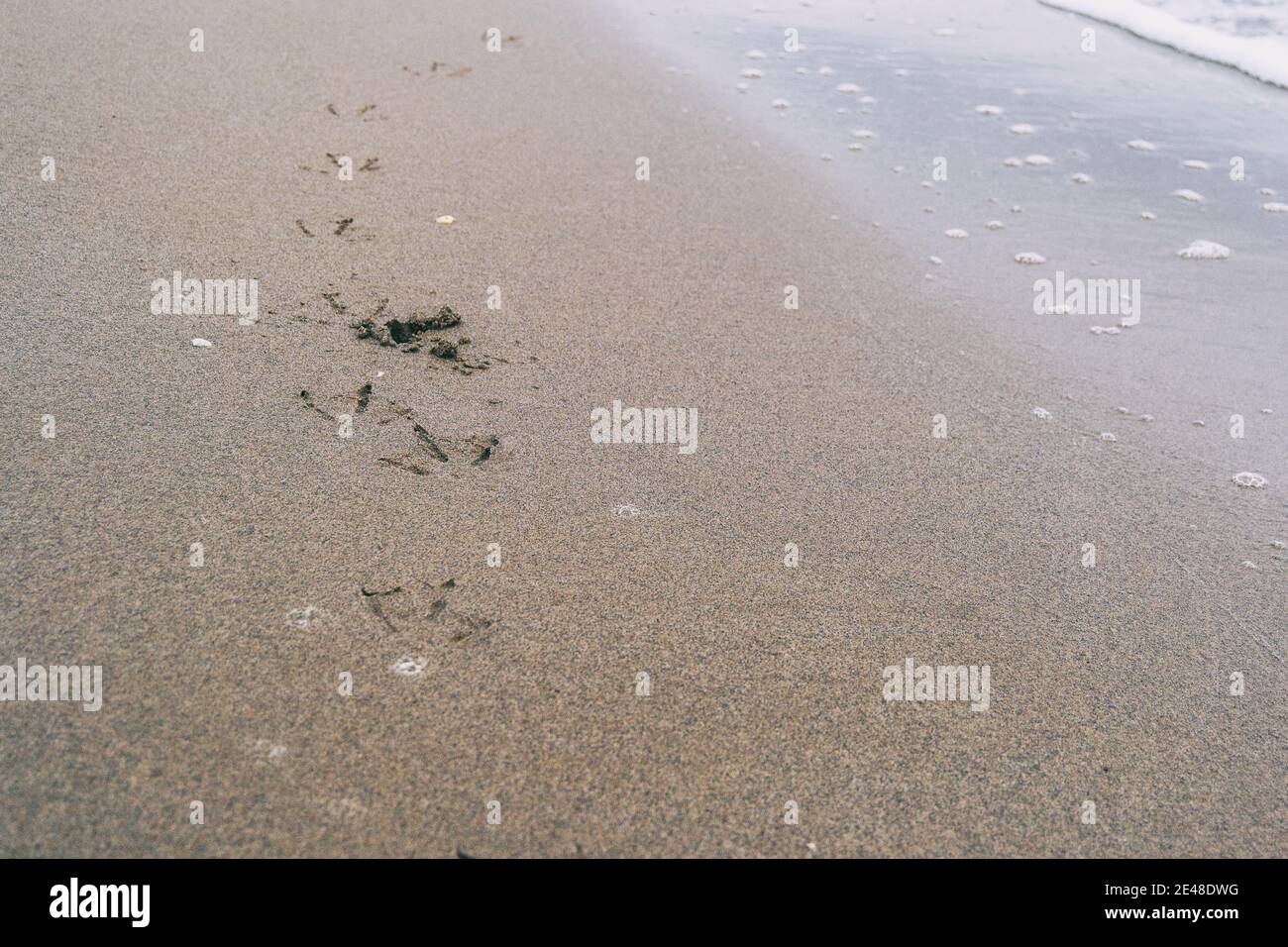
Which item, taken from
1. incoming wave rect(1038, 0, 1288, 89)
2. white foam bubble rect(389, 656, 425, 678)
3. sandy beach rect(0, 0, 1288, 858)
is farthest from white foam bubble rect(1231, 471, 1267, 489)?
incoming wave rect(1038, 0, 1288, 89)

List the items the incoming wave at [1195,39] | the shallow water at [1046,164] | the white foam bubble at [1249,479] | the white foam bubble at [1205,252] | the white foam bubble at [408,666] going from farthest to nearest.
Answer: the incoming wave at [1195,39] < the white foam bubble at [1205,252] < the shallow water at [1046,164] < the white foam bubble at [1249,479] < the white foam bubble at [408,666]

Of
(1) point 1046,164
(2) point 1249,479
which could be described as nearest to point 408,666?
(2) point 1249,479

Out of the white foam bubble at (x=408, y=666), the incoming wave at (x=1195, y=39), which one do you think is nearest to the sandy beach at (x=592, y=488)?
the white foam bubble at (x=408, y=666)

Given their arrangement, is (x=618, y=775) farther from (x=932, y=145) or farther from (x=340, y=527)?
(x=932, y=145)

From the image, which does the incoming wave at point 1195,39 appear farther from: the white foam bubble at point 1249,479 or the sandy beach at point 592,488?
the white foam bubble at point 1249,479

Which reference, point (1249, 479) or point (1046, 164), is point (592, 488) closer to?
point (1249, 479)

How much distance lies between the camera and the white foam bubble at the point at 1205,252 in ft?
13.7

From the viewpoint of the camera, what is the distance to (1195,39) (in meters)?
7.46

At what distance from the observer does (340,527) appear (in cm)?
215

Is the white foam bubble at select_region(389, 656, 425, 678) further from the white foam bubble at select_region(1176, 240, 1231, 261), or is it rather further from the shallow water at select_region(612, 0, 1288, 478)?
the white foam bubble at select_region(1176, 240, 1231, 261)

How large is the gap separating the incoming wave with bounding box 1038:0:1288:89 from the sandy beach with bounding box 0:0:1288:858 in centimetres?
288

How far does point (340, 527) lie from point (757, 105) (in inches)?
173

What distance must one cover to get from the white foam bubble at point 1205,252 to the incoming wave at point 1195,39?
3454 millimetres
